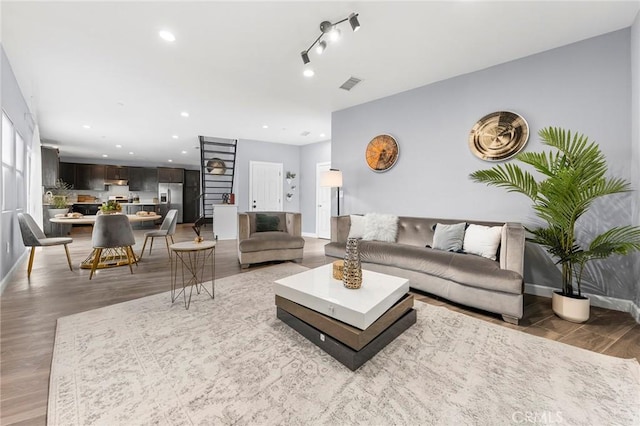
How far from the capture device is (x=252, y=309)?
251 cm

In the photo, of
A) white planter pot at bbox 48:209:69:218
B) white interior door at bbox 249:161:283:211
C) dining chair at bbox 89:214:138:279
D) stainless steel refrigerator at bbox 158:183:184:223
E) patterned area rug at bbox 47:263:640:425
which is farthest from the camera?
stainless steel refrigerator at bbox 158:183:184:223

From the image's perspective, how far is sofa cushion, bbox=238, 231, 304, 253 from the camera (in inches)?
158

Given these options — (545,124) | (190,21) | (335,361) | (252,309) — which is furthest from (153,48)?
(545,124)

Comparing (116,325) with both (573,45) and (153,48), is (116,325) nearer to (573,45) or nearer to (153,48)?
(153,48)

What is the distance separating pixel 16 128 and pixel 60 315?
326cm

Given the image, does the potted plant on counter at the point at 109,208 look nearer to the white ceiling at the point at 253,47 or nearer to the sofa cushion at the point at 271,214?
the white ceiling at the point at 253,47

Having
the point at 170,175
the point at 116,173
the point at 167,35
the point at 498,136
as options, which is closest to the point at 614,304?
the point at 498,136

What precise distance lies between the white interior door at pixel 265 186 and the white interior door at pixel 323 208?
1216 millimetres

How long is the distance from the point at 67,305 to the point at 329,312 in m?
2.79

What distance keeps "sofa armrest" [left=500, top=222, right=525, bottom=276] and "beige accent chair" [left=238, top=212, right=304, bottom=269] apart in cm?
288

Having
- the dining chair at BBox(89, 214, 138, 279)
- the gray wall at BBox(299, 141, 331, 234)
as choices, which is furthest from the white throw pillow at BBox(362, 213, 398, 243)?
the gray wall at BBox(299, 141, 331, 234)

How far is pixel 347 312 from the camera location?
1.68 metres

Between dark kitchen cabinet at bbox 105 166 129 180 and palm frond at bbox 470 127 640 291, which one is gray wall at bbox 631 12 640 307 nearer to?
palm frond at bbox 470 127 640 291

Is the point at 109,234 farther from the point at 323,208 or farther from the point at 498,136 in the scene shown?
the point at 498,136
